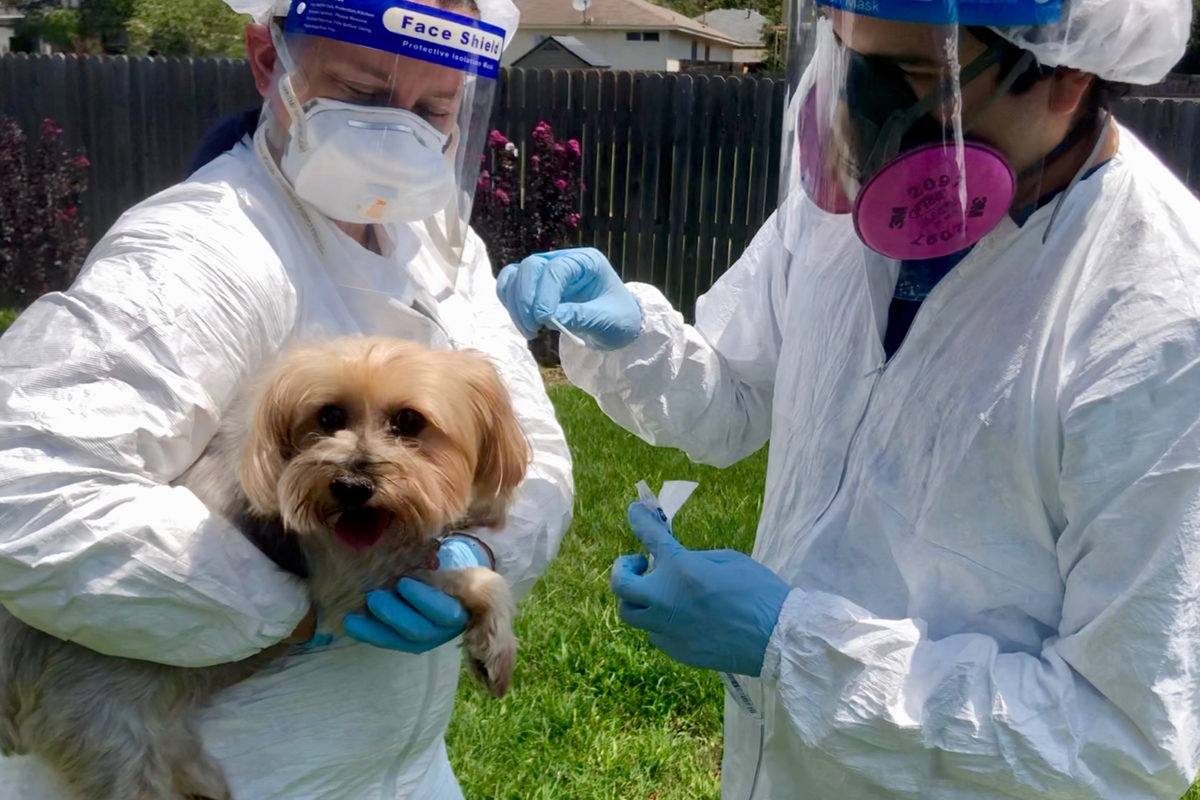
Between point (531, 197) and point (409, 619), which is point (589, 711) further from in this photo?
point (531, 197)

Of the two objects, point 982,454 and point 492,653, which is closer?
point 982,454

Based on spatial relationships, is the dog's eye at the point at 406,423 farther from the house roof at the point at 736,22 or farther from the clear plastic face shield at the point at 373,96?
the house roof at the point at 736,22

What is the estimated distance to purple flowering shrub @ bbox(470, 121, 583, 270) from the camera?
31.8ft

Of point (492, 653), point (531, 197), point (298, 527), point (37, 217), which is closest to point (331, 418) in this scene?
point (298, 527)

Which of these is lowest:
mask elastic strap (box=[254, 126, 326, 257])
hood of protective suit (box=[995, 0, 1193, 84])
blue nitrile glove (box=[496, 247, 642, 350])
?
blue nitrile glove (box=[496, 247, 642, 350])

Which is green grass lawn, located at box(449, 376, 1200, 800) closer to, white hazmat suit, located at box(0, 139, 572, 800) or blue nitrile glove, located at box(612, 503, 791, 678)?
white hazmat suit, located at box(0, 139, 572, 800)

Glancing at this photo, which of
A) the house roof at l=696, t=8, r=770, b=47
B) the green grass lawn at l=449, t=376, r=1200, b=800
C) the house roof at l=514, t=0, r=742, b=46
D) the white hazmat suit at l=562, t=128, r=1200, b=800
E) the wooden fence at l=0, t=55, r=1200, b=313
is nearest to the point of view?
the white hazmat suit at l=562, t=128, r=1200, b=800

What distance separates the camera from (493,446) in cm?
224

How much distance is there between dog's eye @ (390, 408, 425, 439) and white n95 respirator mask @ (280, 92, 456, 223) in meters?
0.39

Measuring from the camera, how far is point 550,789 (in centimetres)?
372

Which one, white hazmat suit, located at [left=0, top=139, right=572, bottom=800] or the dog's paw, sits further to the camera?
the dog's paw

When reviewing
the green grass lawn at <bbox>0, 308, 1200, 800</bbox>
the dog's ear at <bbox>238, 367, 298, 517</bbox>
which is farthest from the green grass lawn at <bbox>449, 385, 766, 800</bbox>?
the dog's ear at <bbox>238, 367, 298, 517</bbox>

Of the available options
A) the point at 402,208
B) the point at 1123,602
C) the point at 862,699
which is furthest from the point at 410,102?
the point at 1123,602

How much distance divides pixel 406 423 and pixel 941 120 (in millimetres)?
1043
